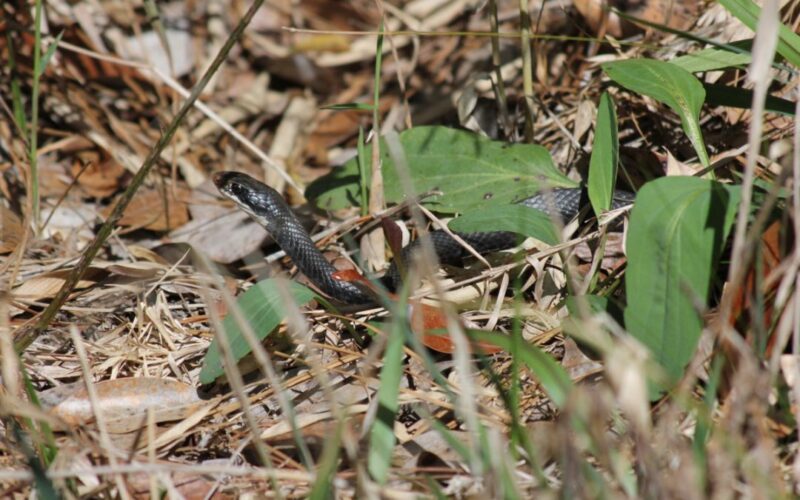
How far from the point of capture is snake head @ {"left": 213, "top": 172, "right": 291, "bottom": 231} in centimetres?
404

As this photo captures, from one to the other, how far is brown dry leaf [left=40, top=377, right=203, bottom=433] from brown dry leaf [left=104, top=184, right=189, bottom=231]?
1539 mm

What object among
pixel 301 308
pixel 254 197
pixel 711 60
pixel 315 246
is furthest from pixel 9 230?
pixel 711 60

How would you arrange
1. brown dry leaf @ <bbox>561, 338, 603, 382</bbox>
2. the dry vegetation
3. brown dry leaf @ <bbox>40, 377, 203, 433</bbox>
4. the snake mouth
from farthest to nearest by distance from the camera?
1. the snake mouth
2. brown dry leaf @ <bbox>40, 377, 203, 433</bbox>
3. brown dry leaf @ <bbox>561, 338, 603, 382</bbox>
4. the dry vegetation

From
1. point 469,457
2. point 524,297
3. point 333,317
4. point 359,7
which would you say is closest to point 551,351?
point 524,297

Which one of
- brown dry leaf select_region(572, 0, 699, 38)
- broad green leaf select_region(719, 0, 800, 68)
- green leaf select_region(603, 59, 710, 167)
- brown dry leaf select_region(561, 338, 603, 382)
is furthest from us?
brown dry leaf select_region(572, 0, 699, 38)

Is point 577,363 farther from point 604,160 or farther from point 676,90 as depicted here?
point 676,90

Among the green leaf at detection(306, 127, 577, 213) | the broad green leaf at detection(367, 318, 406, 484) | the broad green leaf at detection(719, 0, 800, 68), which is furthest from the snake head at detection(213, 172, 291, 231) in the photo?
the broad green leaf at detection(719, 0, 800, 68)

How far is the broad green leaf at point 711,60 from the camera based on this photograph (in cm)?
320

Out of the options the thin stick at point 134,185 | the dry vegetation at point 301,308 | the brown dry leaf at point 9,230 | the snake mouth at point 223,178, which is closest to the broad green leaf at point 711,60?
the dry vegetation at point 301,308

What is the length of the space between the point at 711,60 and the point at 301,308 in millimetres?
1752

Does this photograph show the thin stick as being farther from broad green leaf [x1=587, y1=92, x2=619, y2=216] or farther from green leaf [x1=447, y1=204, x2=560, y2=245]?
broad green leaf [x1=587, y1=92, x2=619, y2=216]

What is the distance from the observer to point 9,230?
13.0 ft

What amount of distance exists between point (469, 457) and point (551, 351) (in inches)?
38.2

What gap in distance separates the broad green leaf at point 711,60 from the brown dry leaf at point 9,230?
281 centimetres
